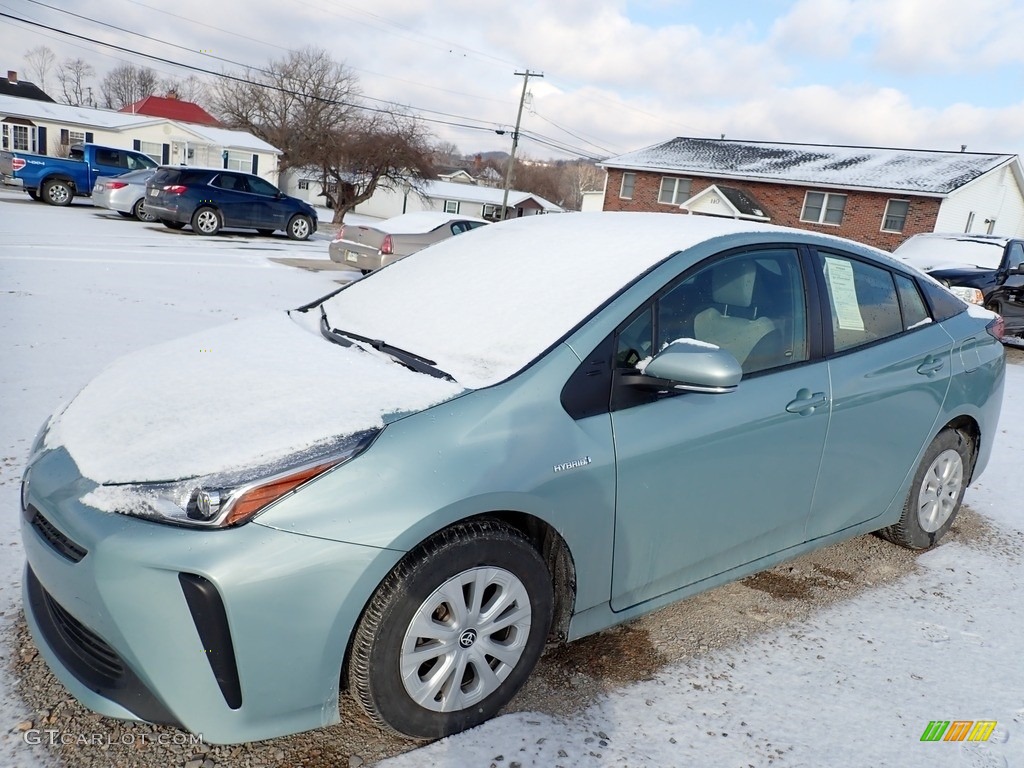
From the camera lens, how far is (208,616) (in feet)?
6.00

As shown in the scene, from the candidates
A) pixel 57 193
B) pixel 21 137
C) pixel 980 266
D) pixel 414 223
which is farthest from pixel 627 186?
pixel 21 137

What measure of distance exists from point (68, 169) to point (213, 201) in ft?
20.8

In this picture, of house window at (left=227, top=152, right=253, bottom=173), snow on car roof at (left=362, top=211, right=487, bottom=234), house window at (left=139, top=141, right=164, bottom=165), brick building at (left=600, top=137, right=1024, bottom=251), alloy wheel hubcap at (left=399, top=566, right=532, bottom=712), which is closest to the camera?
alloy wheel hubcap at (left=399, top=566, right=532, bottom=712)

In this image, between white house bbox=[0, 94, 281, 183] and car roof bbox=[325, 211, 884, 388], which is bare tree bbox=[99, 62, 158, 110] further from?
car roof bbox=[325, 211, 884, 388]

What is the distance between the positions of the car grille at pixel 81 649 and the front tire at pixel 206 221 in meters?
15.2

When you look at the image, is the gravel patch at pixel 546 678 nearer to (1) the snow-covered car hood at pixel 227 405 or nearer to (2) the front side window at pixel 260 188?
(1) the snow-covered car hood at pixel 227 405

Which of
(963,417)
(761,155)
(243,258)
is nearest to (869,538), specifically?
(963,417)

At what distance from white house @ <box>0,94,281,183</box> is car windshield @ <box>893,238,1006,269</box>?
35003 mm

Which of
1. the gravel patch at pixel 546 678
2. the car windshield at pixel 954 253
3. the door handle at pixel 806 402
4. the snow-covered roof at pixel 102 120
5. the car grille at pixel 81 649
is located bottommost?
the gravel patch at pixel 546 678

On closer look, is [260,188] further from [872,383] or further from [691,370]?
[691,370]

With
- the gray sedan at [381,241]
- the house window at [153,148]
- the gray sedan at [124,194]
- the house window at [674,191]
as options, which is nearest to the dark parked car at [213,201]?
the gray sedan at [124,194]

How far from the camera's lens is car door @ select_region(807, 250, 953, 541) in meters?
3.13

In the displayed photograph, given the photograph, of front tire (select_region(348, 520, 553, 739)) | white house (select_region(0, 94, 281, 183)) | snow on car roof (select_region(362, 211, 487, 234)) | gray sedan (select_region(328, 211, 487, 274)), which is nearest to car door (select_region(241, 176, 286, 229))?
snow on car roof (select_region(362, 211, 487, 234))

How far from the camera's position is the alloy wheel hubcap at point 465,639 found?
210 cm
